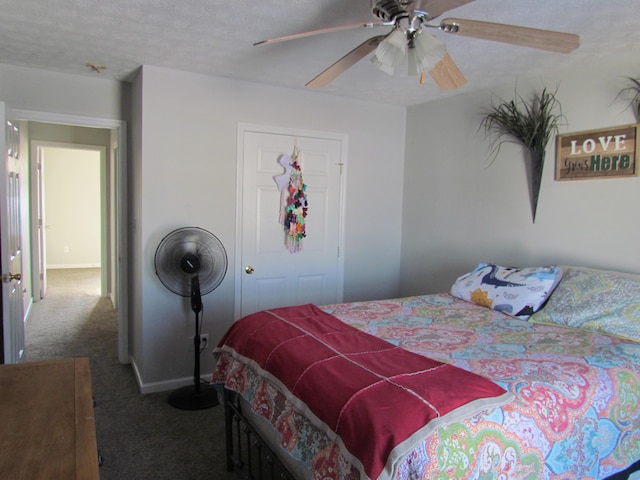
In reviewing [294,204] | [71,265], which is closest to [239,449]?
[294,204]

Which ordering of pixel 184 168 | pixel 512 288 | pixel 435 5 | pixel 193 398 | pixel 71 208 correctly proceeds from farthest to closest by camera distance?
pixel 71 208
pixel 184 168
pixel 193 398
pixel 512 288
pixel 435 5

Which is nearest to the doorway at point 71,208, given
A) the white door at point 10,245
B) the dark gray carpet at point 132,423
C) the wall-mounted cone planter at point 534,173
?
the dark gray carpet at point 132,423

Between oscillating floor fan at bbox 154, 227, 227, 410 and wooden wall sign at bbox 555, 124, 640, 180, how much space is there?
2.40 metres

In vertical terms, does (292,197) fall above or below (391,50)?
below

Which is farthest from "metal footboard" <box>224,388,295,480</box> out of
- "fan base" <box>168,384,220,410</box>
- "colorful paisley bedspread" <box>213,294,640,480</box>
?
"fan base" <box>168,384,220,410</box>

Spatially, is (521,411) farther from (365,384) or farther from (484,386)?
(365,384)

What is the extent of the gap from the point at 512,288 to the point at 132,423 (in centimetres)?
252

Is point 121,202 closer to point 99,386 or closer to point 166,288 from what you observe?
point 166,288

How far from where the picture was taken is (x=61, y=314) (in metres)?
5.39

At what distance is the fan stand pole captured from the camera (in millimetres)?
3076

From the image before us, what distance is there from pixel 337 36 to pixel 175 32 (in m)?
0.89

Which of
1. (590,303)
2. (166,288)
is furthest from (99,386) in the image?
(590,303)

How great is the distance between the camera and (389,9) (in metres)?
1.71

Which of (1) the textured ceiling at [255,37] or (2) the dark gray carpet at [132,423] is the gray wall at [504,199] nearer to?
(1) the textured ceiling at [255,37]
